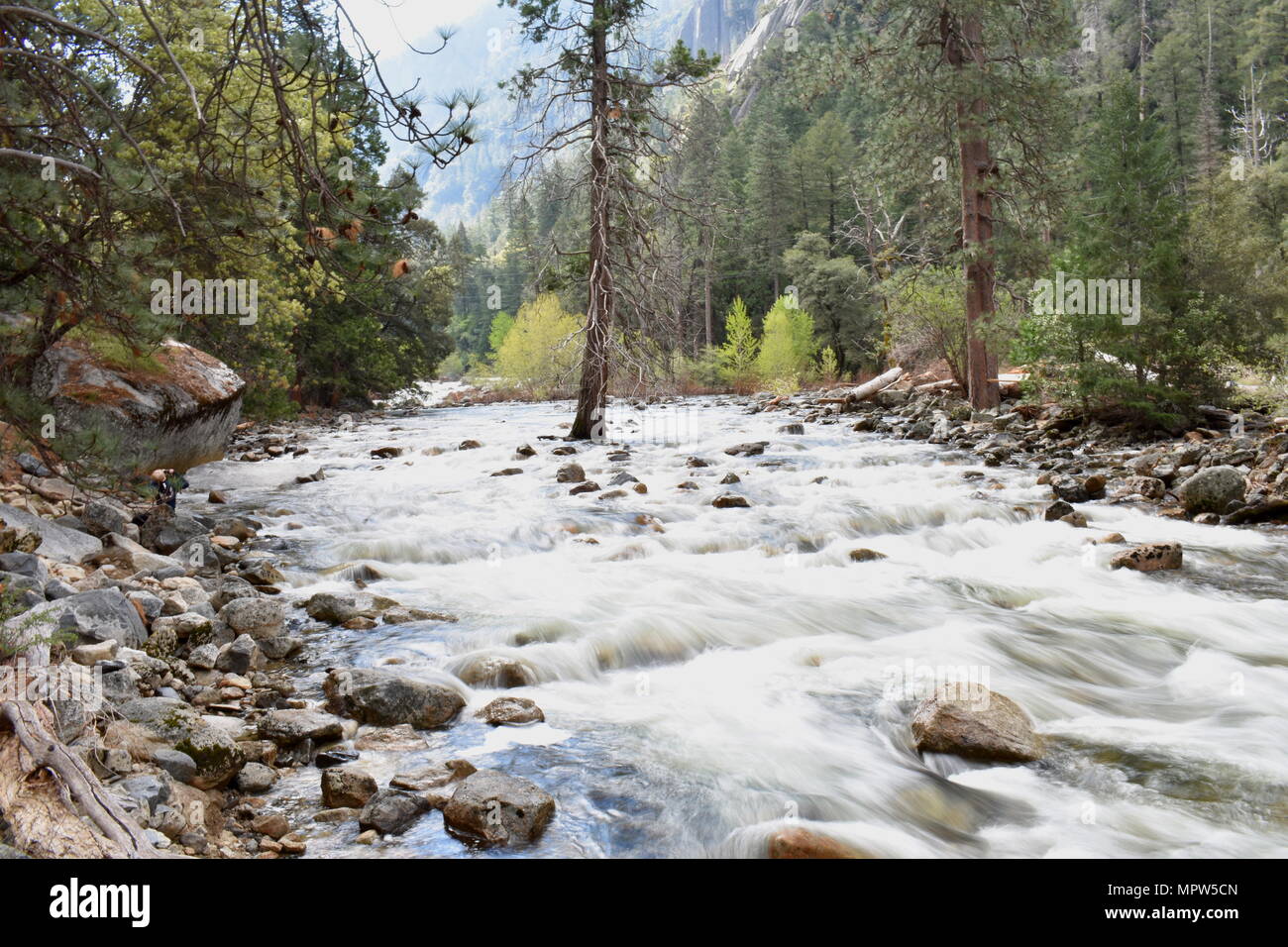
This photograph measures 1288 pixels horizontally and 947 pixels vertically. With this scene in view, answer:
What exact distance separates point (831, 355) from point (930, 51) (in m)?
21.3

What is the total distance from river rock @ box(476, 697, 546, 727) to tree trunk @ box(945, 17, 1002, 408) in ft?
46.8

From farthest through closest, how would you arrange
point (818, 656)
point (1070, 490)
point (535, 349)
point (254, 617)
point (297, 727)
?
point (535, 349)
point (1070, 490)
point (818, 656)
point (254, 617)
point (297, 727)

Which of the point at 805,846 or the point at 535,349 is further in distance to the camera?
the point at 535,349

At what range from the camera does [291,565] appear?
7078 millimetres

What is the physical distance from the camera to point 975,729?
4.01 meters

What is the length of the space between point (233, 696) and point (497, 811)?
1.97 meters

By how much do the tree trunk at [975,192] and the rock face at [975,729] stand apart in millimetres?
13370

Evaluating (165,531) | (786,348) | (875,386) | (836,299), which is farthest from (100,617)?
(836,299)

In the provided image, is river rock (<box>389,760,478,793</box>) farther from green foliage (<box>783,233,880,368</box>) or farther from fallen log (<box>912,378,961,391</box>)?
green foliage (<box>783,233,880,368</box>)

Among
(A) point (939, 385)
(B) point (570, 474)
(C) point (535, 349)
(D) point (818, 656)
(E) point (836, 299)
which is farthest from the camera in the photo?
(E) point (836, 299)

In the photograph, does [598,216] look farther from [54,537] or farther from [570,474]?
[54,537]

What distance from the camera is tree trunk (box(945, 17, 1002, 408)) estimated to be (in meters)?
15.3

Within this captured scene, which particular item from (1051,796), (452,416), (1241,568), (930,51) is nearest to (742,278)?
(452,416)

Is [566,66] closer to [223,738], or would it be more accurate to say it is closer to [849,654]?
[849,654]
